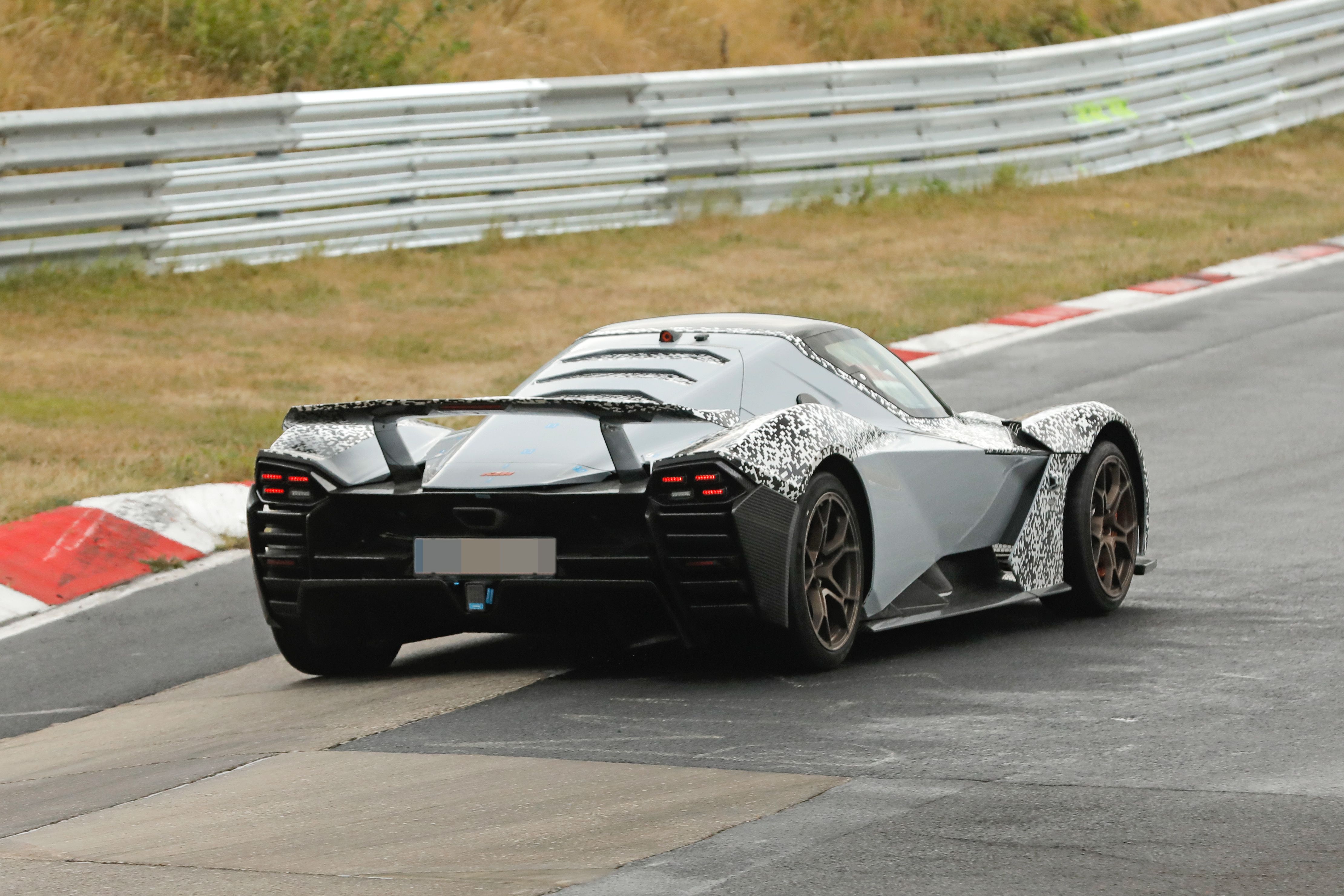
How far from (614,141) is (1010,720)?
12.8m

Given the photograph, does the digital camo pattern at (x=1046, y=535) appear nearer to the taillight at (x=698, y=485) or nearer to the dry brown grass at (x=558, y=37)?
the taillight at (x=698, y=485)

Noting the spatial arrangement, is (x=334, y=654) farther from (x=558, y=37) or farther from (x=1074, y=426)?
(x=558, y=37)

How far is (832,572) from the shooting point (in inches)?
266

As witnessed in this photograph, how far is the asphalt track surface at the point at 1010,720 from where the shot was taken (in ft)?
15.1

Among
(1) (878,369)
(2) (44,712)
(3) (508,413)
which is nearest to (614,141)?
(1) (878,369)

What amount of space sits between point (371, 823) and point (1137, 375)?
9.79 meters

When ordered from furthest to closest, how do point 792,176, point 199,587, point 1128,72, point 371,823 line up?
point 1128,72, point 792,176, point 199,587, point 371,823

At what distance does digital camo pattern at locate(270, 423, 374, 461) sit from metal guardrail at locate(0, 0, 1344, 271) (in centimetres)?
816

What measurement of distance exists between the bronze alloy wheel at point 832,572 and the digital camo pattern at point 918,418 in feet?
2.76

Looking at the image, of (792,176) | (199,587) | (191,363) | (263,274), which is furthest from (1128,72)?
(199,587)

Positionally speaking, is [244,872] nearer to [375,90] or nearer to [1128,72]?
[375,90]

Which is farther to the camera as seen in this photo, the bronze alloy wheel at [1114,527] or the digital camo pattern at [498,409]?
the bronze alloy wheel at [1114,527]

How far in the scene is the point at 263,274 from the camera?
15953 mm

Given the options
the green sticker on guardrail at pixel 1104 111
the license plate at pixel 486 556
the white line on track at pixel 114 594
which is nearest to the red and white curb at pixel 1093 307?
the green sticker on guardrail at pixel 1104 111
